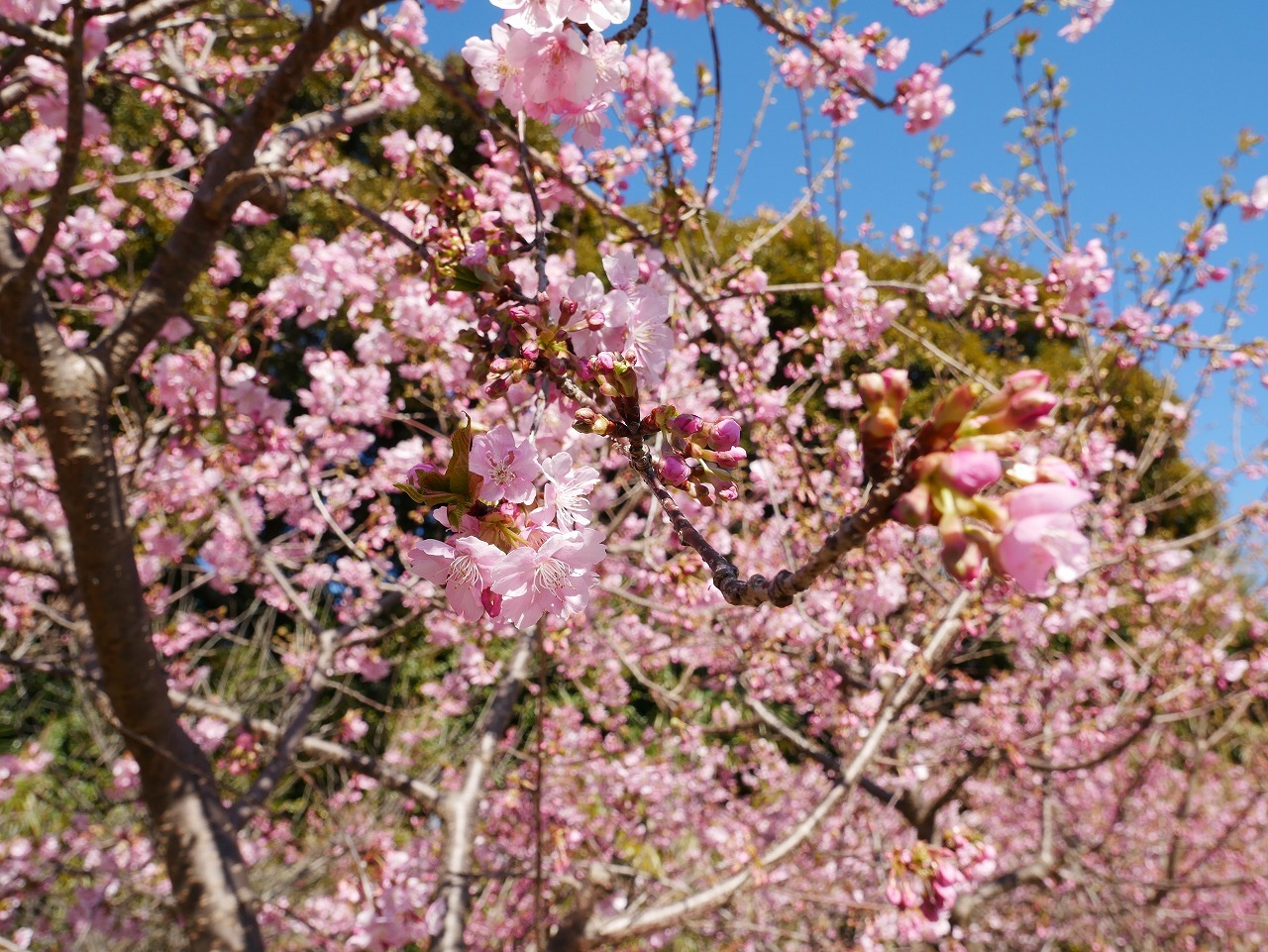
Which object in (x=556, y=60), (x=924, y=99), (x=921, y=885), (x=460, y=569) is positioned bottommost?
(x=921, y=885)

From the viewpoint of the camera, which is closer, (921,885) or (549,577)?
(549,577)

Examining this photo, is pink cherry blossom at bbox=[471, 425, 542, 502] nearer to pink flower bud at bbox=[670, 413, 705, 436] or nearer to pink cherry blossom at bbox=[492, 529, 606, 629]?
pink cherry blossom at bbox=[492, 529, 606, 629]

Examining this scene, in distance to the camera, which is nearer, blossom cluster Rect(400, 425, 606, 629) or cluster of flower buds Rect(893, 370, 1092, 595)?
cluster of flower buds Rect(893, 370, 1092, 595)

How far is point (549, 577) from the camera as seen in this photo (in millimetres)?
845

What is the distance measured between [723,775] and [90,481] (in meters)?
4.23

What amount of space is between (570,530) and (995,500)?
0.44 metres

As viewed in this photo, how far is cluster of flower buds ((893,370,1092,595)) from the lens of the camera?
567mm

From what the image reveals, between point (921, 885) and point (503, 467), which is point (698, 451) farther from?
point (921, 885)

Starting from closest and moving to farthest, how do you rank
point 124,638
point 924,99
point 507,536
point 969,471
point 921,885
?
point 969,471 < point 507,536 < point 921,885 < point 124,638 < point 924,99

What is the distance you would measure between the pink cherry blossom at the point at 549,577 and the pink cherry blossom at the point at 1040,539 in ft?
1.33

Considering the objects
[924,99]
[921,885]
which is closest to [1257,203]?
[924,99]

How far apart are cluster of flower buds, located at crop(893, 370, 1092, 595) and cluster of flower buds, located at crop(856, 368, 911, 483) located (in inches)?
1.5

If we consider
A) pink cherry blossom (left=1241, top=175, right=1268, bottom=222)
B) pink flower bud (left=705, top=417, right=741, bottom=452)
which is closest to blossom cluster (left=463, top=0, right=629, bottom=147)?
pink flower bud (left=705, top=417, right=741, bottom=452)

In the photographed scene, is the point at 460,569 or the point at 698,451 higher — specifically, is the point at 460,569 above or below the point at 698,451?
below
